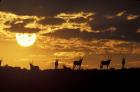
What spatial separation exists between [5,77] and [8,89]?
1619 mm

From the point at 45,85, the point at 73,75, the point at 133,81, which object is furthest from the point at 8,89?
the point at 133,81

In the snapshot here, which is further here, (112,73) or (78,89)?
(112,73)

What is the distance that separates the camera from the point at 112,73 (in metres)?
16.7

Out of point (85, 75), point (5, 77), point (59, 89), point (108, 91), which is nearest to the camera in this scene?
point (108, 91)

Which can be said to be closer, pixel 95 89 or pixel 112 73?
pixel 95 89

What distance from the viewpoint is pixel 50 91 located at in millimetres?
15398

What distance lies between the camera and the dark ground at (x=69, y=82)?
14711 millimetres

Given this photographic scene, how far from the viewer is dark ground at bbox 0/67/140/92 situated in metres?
14.7

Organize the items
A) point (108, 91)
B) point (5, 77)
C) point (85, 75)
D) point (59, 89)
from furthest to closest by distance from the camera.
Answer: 1. point (5, 77)
2. point (85, 75)
3. point (59, 89)
4. point (108, 91)

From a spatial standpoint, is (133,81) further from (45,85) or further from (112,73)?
(45,85)

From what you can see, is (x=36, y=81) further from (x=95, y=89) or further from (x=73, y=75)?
(x=95, y=89)

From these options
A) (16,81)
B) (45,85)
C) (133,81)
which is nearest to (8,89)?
(16,81)

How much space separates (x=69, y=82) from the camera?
611 inches

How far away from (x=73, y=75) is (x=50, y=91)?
1.77 metres
